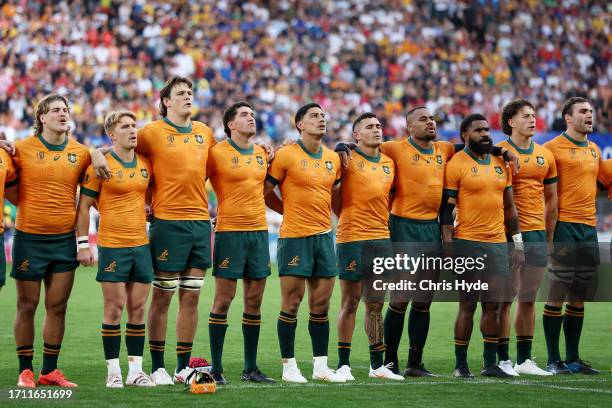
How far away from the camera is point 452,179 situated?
10281mm

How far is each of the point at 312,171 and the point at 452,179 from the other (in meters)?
1.28

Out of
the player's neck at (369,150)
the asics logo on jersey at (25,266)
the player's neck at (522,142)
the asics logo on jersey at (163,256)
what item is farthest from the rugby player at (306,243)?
the asics logo on jersey at (25,266)

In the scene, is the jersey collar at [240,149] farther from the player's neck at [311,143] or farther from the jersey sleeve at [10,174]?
the jersey sleeve at [10,174]

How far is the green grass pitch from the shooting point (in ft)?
28.4

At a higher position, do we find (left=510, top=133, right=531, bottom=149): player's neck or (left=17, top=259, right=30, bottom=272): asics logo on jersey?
(left=510, top=133, right=531, bottom=149): player's neck

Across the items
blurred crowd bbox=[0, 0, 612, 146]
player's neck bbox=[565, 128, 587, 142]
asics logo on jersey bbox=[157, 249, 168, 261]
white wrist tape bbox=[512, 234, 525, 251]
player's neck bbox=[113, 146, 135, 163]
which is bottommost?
asics logo on jersey bbox=[157, 249, 168, 261]

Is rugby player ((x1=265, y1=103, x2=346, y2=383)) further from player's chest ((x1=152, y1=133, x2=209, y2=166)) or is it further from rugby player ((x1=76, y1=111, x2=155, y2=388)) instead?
rugby player ((x1=76, y1=111, x2=155, y2=388))

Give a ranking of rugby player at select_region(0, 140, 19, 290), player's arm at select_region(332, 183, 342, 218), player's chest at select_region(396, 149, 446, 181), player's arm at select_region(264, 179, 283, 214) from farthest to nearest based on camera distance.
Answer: player's chest at select_region(396, 149, 446, 181), player's arm at select_region(332, 183, 342, 218), player's arm at select_region(264, 179, 283, 214), rugby player at select_region(0, 140, 19, 290)

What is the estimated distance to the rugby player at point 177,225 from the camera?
372 inches

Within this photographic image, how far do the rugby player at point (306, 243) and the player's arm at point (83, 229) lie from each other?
1595 mm

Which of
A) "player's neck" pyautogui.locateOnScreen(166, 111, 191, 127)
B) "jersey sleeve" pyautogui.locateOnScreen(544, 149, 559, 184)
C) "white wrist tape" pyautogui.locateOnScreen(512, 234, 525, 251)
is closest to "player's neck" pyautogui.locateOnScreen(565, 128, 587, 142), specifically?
"jersey sleeve" pyautogui.locateOnScreen(544, 149, 559, 184)

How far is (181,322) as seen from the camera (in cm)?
957

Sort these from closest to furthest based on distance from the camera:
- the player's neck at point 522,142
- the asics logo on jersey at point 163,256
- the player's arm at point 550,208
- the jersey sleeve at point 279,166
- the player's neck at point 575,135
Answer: the asics logo on jersey at point 163,256 → the jersey sleeve at point 279,166 → the player's neck at point 522,142 → the player's arm at point 550,208 → the player's neck at point 575,135

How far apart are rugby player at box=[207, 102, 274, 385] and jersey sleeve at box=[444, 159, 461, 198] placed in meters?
1.63
